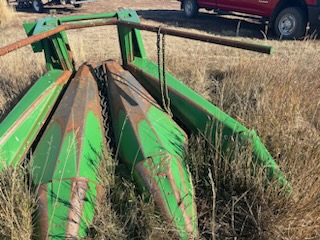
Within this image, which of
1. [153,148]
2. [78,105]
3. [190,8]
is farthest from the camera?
[190,8]

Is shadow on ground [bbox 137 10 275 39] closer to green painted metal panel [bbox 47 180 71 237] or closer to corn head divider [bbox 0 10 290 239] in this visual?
corn head divider [bbox 0 10 290 239]

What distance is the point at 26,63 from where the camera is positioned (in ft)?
17.0

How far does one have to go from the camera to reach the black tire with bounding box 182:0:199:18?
10.2 meters

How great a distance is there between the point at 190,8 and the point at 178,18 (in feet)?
1.55

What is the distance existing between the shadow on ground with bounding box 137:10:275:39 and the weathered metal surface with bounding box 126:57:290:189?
15.4ft

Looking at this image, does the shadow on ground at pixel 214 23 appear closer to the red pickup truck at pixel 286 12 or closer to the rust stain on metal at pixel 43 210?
the red pickup truck at pixel 286 12

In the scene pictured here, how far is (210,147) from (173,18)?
8.35 m

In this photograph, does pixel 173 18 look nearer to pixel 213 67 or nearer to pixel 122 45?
pixel 213 67

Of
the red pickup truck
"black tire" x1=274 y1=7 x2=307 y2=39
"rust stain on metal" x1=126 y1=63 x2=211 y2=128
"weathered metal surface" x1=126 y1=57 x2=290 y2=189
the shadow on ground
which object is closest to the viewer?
"weathered metal surface" x1=126 y1=57 x2=290 y2=189

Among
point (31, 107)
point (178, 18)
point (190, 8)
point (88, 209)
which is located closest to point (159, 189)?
point (88, 209)

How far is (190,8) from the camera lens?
10.4 m

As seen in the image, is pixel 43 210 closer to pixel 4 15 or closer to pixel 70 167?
pixel 70 167

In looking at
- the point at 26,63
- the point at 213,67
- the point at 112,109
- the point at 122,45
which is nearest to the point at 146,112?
the point at 112,109

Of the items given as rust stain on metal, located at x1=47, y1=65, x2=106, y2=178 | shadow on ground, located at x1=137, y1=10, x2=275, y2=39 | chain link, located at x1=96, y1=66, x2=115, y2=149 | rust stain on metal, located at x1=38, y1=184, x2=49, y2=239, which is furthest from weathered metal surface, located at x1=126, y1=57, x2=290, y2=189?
shadow on ground, located at x1=137, y1=10, x2=275, y2=39
